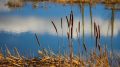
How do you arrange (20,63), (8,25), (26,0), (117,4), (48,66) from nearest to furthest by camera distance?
(48,66) → (20,63) → (8,25) → (117,4) → (26,0)

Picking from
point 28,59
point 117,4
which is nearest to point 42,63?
point 28,59

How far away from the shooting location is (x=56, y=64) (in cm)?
205

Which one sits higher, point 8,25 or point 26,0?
point 26,0

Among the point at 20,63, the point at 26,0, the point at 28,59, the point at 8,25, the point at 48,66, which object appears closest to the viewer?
the point at 48,66

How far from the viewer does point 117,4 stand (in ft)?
21.3

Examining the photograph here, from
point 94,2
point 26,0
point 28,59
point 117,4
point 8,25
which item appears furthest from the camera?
point 26,0

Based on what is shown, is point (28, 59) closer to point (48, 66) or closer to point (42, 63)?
point (42, 63)

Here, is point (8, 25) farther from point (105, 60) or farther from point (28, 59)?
point (105, 60)

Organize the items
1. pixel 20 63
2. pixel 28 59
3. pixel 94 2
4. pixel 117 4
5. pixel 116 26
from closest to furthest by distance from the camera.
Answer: pixel 20 63 → pixel 28 59 → pixel 116 26 → pixel 117 4 → pixel 94 2

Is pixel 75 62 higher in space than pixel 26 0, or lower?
lower

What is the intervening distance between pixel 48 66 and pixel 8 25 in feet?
9.72

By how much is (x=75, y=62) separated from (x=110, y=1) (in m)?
5.57

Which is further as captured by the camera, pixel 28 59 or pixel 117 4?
pixel 117 4

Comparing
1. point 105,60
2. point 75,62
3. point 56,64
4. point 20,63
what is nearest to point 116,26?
point 105,60
